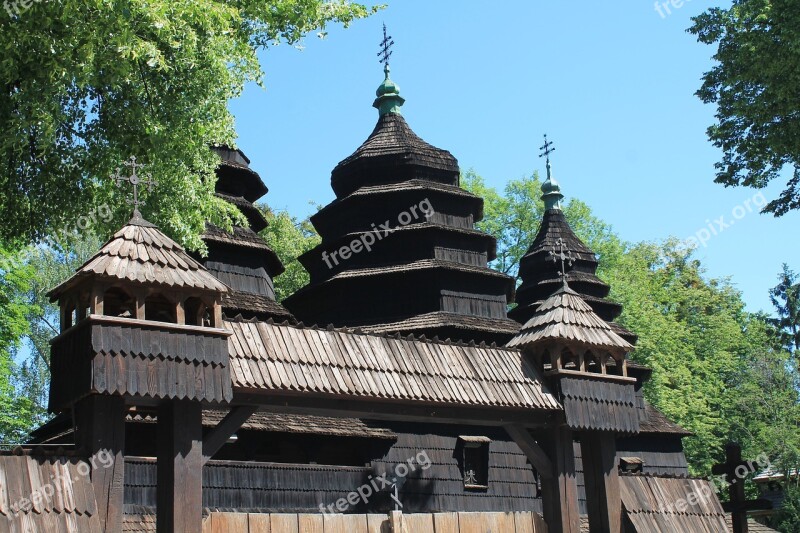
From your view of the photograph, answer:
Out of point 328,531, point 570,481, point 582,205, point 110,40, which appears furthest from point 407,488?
point 582,205

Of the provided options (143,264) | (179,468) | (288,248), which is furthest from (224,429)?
(288,248)

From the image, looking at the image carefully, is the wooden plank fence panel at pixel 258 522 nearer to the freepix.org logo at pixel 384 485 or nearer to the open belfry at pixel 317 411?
the open belfry at pixel 317 411

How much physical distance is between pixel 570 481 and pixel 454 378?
2418 millimetres

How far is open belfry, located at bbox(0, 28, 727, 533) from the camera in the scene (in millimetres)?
10336

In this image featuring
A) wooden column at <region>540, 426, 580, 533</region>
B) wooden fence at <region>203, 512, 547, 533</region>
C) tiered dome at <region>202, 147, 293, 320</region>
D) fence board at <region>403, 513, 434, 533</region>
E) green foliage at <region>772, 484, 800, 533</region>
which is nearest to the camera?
wooden fence at <region>203, 512, 547, 533</region>

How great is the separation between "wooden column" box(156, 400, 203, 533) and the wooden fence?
1.74 ft

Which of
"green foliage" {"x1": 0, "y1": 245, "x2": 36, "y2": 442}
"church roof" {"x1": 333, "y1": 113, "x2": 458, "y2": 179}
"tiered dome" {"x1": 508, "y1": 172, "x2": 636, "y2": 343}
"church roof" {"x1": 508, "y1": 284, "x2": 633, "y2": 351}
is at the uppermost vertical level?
"church roof" {"x1": 333, "y1": 113, "x2": 458, "y2": 179}

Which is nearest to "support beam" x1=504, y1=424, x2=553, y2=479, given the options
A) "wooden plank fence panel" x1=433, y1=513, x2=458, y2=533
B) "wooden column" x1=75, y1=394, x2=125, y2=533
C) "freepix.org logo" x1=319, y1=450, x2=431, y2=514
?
"wooden plank fence panel" x1=433, y1=513, x2=458, y2=533

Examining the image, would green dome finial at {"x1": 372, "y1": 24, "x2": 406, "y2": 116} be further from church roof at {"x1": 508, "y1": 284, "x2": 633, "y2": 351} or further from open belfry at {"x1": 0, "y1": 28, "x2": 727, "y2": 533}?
church roof at {"x1": 508, "y1": 284, "x2": 633, "y2": 351}

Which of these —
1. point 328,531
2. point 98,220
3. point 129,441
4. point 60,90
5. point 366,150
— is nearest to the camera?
point 328,531

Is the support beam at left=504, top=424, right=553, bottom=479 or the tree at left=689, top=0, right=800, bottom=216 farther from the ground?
the tree at left=689, top=0, right=800, bottom=216

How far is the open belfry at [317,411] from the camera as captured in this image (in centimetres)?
1034

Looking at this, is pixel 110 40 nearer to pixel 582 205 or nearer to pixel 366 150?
pixel 366 150

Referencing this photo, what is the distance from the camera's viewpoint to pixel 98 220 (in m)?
16.4
